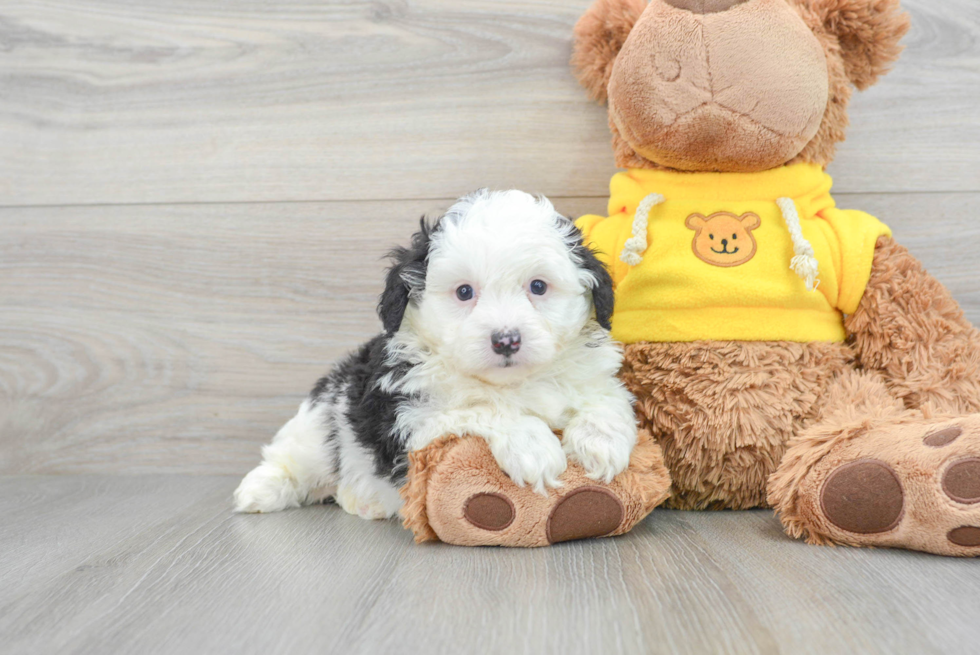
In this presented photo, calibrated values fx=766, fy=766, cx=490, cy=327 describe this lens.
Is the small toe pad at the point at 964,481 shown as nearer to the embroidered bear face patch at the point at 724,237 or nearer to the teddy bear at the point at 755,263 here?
the teddy bear at the point at 755,263

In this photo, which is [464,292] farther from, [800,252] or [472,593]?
[800,252]

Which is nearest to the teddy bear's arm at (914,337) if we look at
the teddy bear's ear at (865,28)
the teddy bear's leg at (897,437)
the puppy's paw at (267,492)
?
the teddy bear's leg at (897,437)

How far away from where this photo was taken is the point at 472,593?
94cm

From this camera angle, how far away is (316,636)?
2.74 feet

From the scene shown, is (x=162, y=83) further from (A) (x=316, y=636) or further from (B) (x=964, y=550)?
(B) (x=964, y=550)

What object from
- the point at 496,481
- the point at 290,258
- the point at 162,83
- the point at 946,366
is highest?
the point at 162,83

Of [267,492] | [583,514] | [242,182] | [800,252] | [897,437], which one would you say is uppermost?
[242,182]

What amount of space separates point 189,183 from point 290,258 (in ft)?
0.94

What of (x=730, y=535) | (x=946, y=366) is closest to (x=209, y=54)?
(x=730, y=535)

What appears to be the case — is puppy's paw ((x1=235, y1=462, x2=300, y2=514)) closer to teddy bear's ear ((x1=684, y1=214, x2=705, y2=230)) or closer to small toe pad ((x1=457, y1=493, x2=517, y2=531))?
small toe pad ((x1=457, y1=493, x2=517, y2=531))

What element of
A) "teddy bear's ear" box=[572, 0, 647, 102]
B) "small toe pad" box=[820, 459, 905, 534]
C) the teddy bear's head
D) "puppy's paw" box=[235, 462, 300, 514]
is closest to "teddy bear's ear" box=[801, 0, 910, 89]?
the teddy bear's head

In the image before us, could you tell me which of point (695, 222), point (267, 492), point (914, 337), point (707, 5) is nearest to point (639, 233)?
point (695, 222)

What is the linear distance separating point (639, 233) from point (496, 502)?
0.53 metres

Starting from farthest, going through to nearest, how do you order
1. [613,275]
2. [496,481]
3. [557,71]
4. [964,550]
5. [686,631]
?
→ [557,71] → [613,275] → [496,481] → [964,550] → [686,631]
